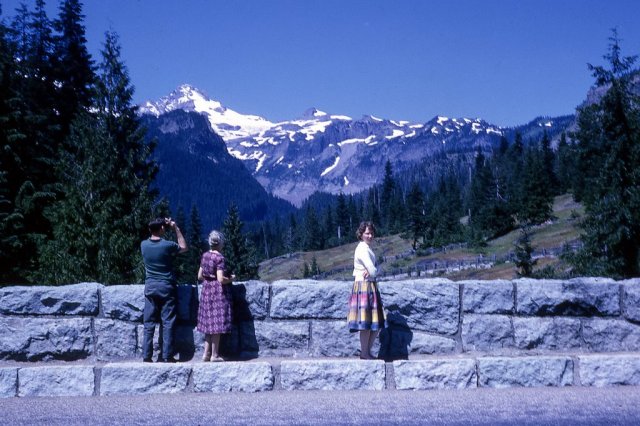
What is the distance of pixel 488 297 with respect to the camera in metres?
6.89

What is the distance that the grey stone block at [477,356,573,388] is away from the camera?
6078 millimetres

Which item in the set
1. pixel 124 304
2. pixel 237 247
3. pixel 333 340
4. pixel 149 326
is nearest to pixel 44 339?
pixel 124 304

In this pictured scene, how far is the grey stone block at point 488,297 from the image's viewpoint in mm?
6855

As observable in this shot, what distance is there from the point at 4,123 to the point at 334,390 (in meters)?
20.9

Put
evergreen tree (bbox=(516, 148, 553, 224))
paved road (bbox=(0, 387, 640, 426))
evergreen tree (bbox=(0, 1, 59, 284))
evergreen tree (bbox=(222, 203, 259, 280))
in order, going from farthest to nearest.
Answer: evergreen tree (bbox=(516, 148, 553, 224))
evergreen tree (bbox=(222, 203, 259, 280))
evergreen tree (bbox=(0, 1, 59, 284))
paved road (bbox=(0, 387, 640, 426))

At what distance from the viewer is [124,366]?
6176 millimetres

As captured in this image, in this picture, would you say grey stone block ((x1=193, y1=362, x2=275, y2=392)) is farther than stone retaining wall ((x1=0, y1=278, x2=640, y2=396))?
No

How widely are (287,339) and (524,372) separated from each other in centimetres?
283

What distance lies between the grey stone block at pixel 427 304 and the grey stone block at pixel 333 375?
970 millimetres

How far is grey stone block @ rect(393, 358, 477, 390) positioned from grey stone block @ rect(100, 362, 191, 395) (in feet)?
7.80

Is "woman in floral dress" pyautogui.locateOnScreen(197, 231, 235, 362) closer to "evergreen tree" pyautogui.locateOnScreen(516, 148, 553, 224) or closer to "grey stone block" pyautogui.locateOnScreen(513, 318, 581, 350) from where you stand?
"grey stone block" pyautogui.locateOnScreen(513, 318, 581, 350)

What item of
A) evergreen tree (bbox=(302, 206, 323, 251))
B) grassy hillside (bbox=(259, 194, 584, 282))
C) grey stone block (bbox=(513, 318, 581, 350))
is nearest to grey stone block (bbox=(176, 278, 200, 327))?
grey stone block (bbox=(513, 318, 581, 350))

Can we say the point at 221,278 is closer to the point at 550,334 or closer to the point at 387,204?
the point at 550,334

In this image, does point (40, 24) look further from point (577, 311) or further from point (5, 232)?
point (577, 311)
